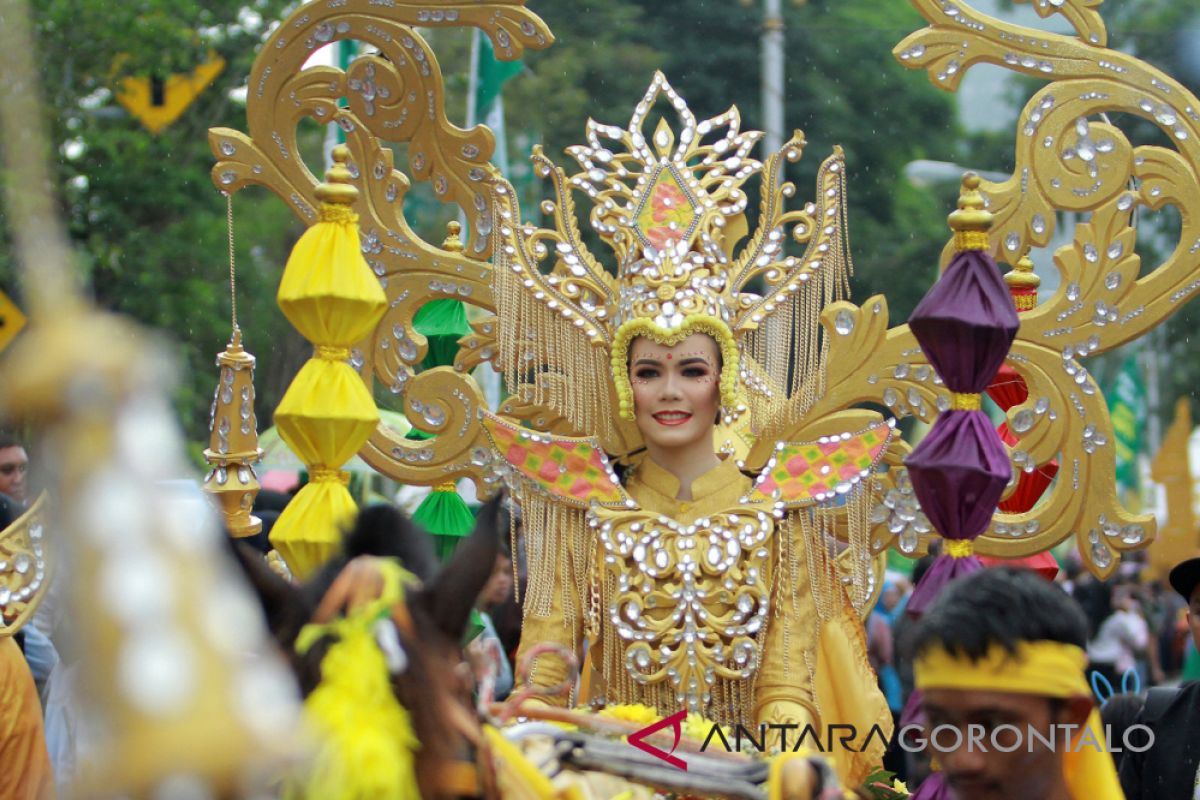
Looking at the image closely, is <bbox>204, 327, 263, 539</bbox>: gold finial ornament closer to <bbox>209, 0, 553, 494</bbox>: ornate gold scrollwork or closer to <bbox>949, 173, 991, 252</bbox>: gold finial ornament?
<bbox>209, 0, 553, 494</bbox>: ornate gold scrollwork

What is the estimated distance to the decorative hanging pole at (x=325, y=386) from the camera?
4039 mm

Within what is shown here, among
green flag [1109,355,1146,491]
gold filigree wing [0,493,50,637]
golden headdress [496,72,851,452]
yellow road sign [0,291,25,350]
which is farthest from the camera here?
green flag [1109,355,1146,491]

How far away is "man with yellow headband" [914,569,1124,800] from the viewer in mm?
3264

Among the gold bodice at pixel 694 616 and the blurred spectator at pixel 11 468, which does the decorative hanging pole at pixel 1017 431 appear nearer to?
the gold bodice at pixel 694 616

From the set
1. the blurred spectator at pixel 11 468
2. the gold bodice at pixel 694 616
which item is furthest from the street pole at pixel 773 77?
the gold bodice at pixel 694 616

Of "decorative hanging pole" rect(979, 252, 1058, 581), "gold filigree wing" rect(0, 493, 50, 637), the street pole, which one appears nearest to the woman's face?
"decorative hanging pole" rect(979, 252, 1058, 581)

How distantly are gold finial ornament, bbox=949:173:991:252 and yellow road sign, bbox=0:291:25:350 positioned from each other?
3501 millimetres

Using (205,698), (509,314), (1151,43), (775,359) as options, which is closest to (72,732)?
(509,314)

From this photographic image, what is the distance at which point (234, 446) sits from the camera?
16.8ft

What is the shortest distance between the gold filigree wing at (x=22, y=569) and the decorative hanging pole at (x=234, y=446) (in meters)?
0.80

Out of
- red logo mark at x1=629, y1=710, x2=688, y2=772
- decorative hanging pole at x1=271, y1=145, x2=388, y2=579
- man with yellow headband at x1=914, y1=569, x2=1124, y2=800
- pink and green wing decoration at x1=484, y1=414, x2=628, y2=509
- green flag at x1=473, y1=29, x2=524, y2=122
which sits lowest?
red logo mark at x1=629, y1=710, x2=688, y2=772

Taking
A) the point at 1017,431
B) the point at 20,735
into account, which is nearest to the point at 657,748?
the point at 1017,431

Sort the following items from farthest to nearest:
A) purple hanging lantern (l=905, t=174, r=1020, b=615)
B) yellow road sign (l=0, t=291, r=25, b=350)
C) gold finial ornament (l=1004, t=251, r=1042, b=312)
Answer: yellow road sign (l=0, t=291, r=25, b=350) → gold finial ornament (l=1004, t=251, r=1042, b=312) → purple hanging lantern (l=905, t=174, r=1020, b=615)

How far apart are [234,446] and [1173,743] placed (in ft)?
7.82
